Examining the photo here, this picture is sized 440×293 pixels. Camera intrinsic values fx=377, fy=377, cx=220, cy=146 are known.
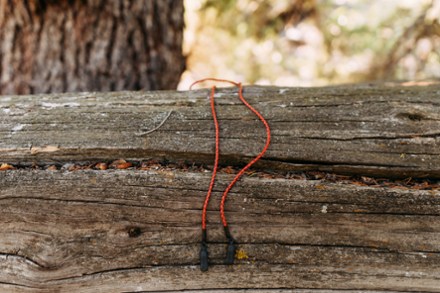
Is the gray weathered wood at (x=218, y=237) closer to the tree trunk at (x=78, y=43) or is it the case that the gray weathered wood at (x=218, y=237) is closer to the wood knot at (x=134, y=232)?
the wood knot at (x=134, y=232)

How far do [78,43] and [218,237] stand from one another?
76.4 inches

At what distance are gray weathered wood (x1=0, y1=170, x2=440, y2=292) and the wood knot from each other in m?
0.02

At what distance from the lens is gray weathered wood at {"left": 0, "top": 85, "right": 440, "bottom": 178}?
5.96 ft

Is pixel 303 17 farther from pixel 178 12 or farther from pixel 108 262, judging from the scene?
pixel 108 262

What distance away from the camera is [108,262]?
5.48ft

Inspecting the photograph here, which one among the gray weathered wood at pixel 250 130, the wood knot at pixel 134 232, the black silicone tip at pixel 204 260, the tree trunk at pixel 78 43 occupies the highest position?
the tree trunk at pixel 78 43

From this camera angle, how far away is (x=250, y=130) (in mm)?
1898

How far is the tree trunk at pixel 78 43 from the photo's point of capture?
9.04 feet

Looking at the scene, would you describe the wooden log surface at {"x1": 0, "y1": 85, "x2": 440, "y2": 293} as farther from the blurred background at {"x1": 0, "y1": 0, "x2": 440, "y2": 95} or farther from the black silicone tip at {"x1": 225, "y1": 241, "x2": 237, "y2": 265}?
the blurred background at {"x1": 0, "y1": 0, "x2": 440, "y2": 95}

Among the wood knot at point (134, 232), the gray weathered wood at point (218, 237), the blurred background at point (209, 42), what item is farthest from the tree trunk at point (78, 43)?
the wood knot at point (134, 232)

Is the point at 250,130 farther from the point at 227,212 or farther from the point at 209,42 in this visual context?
the point at 209,42

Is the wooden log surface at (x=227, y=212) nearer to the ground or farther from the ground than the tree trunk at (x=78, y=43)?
nearer to the ground

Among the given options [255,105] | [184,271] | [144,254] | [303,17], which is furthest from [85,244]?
[303,17]

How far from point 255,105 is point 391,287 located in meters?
1.09
